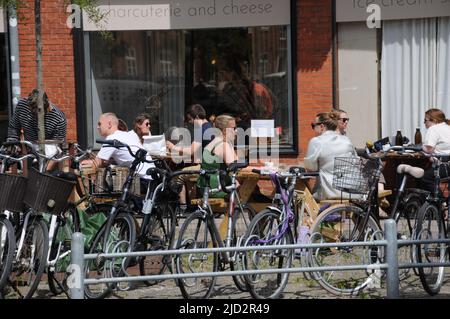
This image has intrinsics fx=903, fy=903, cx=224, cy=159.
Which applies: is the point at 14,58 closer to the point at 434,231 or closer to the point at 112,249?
the point at 112,249

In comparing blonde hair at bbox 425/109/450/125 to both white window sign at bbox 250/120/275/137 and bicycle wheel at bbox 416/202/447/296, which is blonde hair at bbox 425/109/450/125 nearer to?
white window sign at bbox 250/120/275/137

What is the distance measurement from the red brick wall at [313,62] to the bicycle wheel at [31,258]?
212 inches

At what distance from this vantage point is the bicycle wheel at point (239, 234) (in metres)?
7.22

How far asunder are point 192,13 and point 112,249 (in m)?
5.42

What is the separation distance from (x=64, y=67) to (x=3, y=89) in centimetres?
93

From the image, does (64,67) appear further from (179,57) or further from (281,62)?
(281,62)

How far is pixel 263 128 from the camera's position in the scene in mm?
12172

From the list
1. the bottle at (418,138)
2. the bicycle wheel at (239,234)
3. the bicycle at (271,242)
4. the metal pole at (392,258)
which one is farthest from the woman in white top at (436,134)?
the metal pole at (392,258)

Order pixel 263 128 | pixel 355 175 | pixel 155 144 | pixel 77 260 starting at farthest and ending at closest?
1. pixel 263 128
2. pixel 155 144
3. pixel 355 175
4. pixel 77 260

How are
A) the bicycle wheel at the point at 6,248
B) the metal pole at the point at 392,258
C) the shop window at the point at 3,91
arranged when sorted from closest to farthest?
the metal pole at the point at 392,258
the bicycle wheel at the point at 6,248
the shop window at the point at 3,91

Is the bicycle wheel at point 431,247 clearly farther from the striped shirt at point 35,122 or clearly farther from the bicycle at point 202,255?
the striped shirt at point 35,122

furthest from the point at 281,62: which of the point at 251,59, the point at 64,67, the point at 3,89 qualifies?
the point at 3,89

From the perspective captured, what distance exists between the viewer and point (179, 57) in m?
12.5

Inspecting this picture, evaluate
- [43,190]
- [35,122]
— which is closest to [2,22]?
[35,122]
